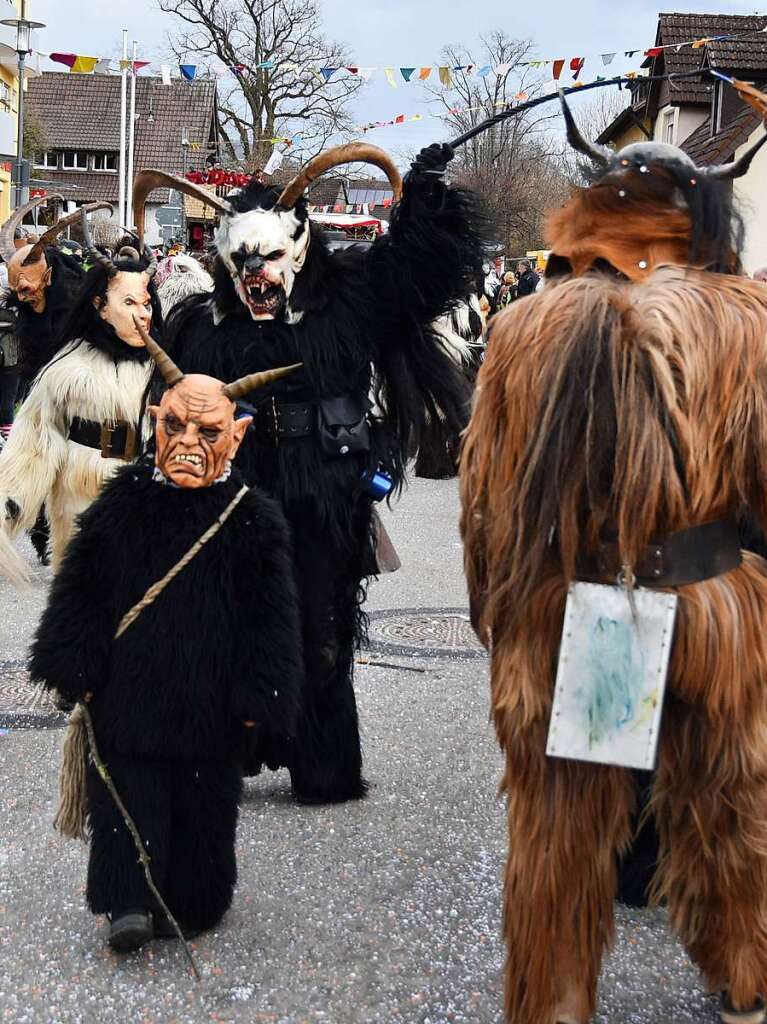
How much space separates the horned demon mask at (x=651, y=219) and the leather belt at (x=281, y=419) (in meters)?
1.62

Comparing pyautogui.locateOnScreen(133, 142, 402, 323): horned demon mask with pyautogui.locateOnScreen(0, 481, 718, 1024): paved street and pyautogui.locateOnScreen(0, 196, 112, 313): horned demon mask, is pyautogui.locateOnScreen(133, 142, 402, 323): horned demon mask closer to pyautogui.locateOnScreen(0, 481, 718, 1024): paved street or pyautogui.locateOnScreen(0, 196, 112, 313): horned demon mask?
pyautogui.locateOnScreen(0, 481, 718, 1024): paved street

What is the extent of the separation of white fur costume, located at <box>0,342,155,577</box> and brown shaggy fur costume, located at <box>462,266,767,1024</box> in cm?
301

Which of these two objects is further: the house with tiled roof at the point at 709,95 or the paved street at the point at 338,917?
the house with tiled roof at the point at 709,95

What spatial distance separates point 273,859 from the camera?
14.4 ft

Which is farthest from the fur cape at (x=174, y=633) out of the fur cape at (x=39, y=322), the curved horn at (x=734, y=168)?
the fur cape at (x=39, y=322)

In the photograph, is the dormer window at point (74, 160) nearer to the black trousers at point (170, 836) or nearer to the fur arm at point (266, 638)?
the fur arm at point (266, 638)

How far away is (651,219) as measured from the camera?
3104 mm

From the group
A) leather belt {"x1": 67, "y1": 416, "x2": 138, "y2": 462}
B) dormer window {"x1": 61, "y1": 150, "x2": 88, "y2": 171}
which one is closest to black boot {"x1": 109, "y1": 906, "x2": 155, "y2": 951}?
leather belt {"x1": 67, "y1": 416, "x2": 138, "y2": 462}

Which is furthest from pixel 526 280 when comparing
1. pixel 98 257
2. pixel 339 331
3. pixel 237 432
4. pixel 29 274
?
pixel 237 432

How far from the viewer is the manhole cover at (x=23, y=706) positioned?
5719 millimetres

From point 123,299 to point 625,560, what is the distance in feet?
11.5

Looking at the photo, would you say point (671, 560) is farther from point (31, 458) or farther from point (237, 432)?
point (31, 458)

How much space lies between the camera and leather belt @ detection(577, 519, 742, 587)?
2861mm

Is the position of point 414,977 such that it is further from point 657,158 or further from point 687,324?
point 657,158
